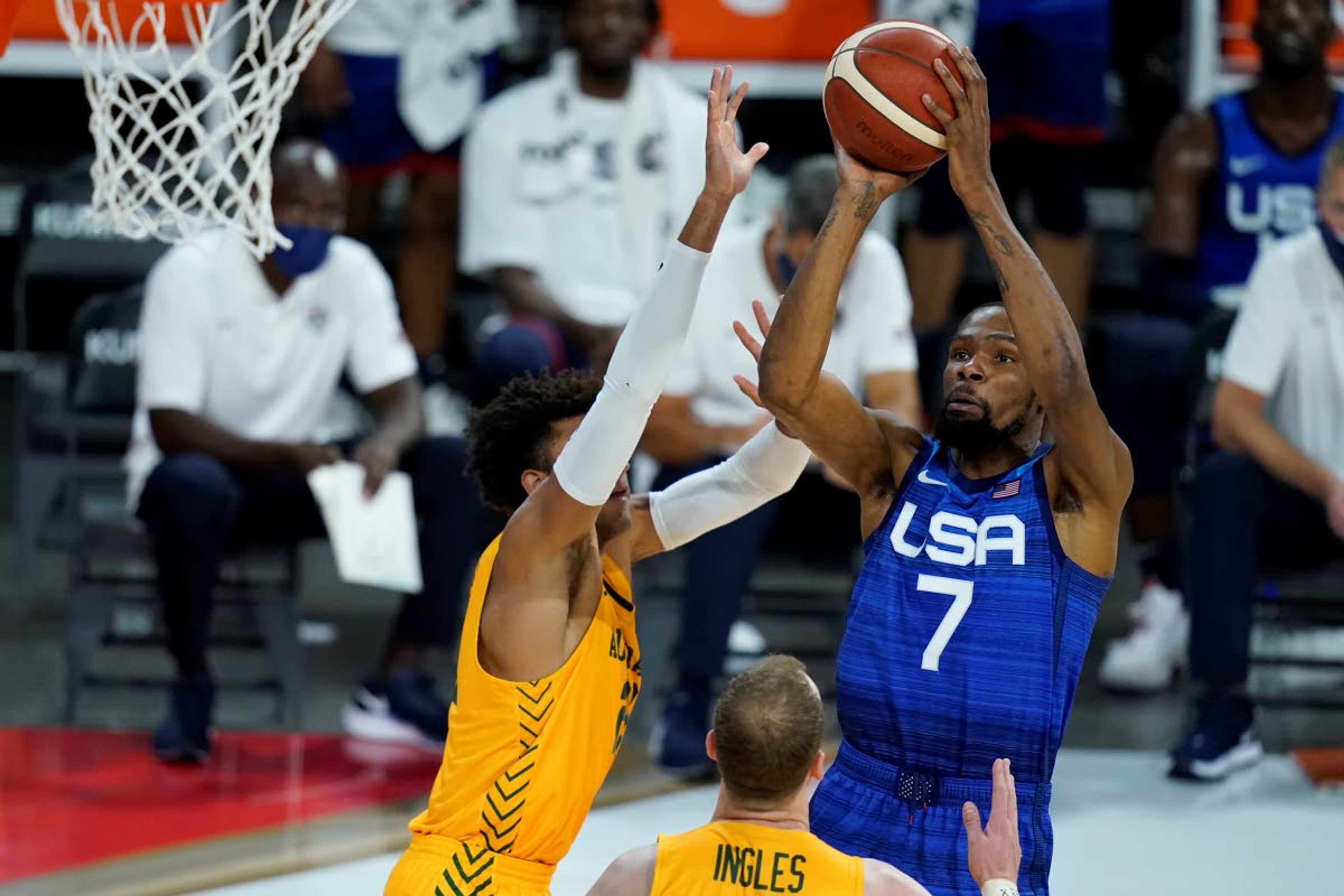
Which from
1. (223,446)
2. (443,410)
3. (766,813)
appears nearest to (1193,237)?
(443,410)

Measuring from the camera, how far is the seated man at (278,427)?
543cm

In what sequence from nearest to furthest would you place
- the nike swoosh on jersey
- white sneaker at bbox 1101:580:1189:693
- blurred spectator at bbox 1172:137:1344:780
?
blurred spectator at bbox 1172:137:1344:780 < white sneaker at bbox 1101:580:1189:693 < the nike swoosh on jersey

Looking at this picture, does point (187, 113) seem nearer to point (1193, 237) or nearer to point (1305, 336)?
point (1305, 336)

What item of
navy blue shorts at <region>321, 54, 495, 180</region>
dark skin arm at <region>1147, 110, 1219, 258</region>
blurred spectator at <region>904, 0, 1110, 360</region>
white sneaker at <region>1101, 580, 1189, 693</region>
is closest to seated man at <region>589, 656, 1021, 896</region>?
white sneaker at <region>1101, 580, 1189, 693</region>

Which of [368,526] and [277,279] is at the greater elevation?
[277,279]

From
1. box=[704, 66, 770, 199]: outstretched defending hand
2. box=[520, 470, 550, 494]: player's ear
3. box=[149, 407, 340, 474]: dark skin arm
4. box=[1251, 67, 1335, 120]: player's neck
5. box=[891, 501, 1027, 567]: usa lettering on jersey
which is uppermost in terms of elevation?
box=[1251, 67, 1335, 120]: player's neck

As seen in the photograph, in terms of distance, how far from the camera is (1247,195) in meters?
6.39

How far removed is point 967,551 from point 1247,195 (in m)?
3.33

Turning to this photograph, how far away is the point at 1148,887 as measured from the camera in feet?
15.4

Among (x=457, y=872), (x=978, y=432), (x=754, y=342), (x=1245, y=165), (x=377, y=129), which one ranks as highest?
(x=1245, y=165)

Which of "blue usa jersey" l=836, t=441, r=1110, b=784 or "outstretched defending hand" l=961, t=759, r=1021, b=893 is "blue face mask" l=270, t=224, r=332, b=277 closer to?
"blue usa jersey" l=836, t=441, r=1110, b=784

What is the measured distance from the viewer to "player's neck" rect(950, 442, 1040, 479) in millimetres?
3547

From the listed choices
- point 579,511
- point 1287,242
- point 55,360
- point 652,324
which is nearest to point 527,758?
point 579,511

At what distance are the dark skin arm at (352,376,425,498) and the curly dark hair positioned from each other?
6.93 feet
